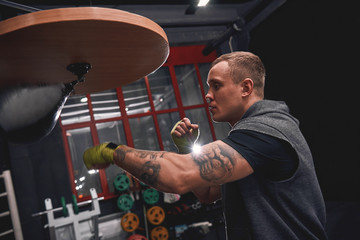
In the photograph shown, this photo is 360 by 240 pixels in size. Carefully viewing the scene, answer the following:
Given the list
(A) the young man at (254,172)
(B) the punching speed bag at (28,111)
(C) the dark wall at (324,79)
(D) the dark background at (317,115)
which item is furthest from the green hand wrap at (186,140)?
(C) the dark wall at (324,79)

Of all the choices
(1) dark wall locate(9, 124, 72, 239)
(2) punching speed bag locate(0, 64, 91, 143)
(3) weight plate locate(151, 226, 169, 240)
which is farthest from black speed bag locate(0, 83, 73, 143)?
(3) weight plate locate(151, 226, 169, 240)

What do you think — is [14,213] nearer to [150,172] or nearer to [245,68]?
[150,172]

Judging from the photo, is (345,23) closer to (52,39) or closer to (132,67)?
(132,67)

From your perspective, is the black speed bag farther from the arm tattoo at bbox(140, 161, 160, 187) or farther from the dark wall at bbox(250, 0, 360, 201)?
the dark wall at bbox(250, 0, 360, 201)

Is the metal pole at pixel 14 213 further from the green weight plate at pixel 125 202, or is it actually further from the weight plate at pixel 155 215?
the weight plate at pixel 155 215

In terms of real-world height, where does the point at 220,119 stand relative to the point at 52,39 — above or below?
below

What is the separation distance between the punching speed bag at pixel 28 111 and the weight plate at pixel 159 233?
3.65m

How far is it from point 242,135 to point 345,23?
165 inches

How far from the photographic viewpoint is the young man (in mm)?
795

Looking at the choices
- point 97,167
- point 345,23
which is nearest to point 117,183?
point 97,167

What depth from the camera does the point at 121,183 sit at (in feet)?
13.1

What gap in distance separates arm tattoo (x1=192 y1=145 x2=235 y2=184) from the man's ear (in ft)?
1.20

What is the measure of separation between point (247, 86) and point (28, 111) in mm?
839

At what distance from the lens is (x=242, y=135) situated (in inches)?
32.8
